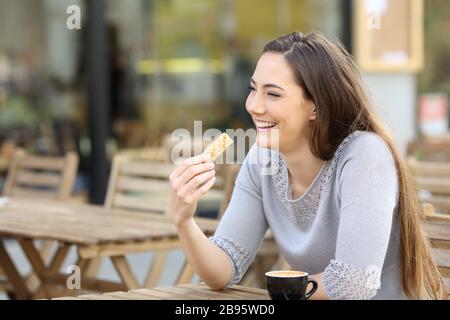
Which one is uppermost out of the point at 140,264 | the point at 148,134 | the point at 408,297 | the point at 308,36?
the point at 308,36

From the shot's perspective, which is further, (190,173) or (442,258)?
(442,258)

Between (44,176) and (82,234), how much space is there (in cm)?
172

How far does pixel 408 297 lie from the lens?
2.62m

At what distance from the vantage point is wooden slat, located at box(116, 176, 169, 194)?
16.7 feet

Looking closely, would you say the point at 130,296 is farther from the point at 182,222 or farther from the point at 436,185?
the point at 436,185

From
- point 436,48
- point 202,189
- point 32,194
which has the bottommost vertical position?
point 32,194

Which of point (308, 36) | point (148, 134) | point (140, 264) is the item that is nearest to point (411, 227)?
point (308, 36)

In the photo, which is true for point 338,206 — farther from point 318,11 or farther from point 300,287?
point 318,11

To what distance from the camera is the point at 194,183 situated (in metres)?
2.43

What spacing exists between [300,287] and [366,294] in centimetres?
25

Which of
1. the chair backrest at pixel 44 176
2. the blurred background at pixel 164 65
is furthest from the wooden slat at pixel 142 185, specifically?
the blurred background at pixel 164 65

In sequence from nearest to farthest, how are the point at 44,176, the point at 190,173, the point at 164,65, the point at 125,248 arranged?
the point at 190,173
the point at 125,248
the point at 44,176
the point at 164,65
